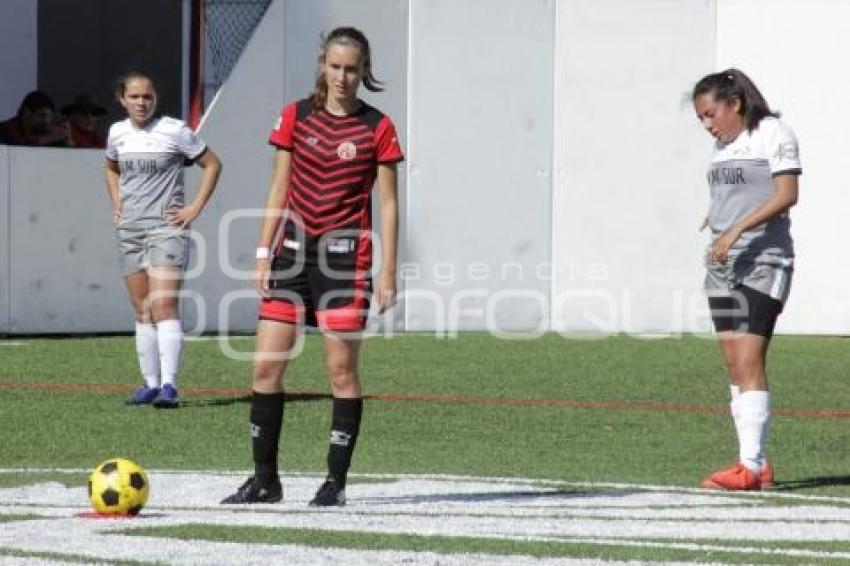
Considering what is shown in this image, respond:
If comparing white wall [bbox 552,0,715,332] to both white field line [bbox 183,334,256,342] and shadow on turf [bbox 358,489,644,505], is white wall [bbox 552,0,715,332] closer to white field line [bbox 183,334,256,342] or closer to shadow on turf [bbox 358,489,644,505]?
white field line [bbox 183,334,256,342]

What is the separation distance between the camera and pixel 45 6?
26250mm

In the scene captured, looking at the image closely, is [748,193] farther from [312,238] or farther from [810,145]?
[810,145]

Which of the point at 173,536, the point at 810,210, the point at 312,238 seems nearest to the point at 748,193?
the point at 312,238

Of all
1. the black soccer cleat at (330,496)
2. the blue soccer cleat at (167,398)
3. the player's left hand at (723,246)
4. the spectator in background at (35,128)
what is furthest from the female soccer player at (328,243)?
the spectator in background at (35,128)

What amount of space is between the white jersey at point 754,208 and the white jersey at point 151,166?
5.07 m

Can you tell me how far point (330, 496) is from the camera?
356 inches

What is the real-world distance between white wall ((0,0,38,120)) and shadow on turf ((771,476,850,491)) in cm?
1643

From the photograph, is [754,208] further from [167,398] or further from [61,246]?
[61,246]

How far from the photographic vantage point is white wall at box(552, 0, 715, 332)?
76.9 feet

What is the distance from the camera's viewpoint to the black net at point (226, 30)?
2211 cm

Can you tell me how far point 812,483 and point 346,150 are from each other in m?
2.97

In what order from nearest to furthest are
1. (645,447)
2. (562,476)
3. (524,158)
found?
(562,476) → (645,447) → (524,158)

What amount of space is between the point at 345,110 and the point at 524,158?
14128 millimetres

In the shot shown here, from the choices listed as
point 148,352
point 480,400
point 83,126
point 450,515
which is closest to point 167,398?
point 148,352
